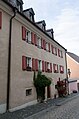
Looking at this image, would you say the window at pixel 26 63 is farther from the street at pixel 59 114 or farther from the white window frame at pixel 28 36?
the street at pixel 59 114

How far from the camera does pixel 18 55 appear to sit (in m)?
16.6

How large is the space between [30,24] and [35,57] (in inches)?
135

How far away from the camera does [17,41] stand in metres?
16.6

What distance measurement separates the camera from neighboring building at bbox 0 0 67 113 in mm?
14391

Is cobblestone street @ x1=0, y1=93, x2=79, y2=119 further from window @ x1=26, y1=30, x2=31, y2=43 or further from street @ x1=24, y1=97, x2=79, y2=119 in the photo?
window @ x1=26, y1=30, x2=31, y2=43

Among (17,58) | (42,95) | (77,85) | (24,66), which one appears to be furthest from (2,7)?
(77,85)

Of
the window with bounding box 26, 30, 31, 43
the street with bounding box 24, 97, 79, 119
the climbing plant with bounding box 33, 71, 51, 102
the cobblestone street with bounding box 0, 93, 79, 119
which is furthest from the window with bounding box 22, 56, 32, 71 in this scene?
the street with bounding box 24, 97, 79, 119

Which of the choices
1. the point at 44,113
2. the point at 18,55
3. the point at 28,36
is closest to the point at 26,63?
the point at 18,55

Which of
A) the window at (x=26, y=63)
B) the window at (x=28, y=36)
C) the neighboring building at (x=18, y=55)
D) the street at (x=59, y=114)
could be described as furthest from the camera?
the window at (x=28, y=36)

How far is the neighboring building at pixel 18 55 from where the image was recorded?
47.2 ft

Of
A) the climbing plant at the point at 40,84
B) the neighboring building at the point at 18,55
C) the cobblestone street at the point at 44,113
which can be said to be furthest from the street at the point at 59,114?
the climbing plant at the point at 40,84

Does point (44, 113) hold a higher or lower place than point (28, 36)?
lower

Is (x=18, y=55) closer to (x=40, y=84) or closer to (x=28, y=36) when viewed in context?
(x=28, y=36)

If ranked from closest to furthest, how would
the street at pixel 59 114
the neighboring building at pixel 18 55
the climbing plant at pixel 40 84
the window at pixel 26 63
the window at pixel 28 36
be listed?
the street at pixel 59 114, the neighboring building at pixel 18 55, the window at pixel 26 63, the window at pixel 28 36, the climbing plant at pixel 40 84
